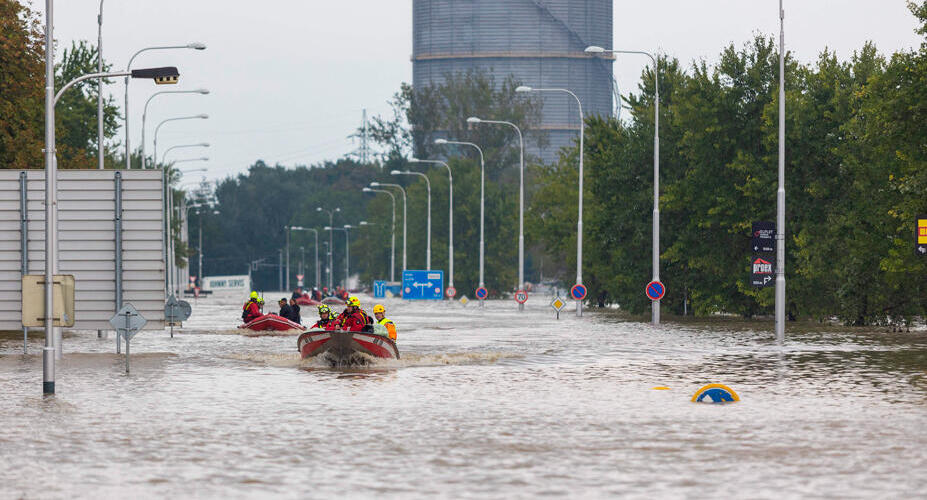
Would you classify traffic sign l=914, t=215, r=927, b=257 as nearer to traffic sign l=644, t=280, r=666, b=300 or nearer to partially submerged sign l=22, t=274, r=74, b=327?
partially submerged sign l=22, t=274, r=74, b=327

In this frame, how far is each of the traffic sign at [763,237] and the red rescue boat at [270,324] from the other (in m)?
13.9

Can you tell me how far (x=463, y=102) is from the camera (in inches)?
5743

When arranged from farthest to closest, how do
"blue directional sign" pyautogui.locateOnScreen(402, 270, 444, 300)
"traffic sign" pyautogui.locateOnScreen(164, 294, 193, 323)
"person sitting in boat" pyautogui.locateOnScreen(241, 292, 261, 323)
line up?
"blue directional sign" pyautogui.locateOnScreen(402, 270, 444, 300) < "person sitting in boat" pyautogui.locateOnScreen(241, 292, 261, 323) < "traffic sign" pyautogui.locateOnScreen(164, 294, 193, 323)

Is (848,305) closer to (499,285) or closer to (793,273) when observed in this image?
(793,273)

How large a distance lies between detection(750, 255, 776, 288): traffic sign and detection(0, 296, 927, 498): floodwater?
9728mm

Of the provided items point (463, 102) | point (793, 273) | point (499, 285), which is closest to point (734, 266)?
point (793, 273)

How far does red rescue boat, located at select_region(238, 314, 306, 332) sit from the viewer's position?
4662 cm

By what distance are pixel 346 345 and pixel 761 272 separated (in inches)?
728

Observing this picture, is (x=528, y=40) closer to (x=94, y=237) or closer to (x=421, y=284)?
(x=421, y=284)

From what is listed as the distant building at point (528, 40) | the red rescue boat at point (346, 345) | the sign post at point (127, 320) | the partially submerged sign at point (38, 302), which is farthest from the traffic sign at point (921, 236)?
the distant building at point (528, 40)

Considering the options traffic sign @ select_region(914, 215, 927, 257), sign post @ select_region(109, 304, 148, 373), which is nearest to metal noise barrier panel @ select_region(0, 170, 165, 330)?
sign post @ select_region(109, 304, 148, 373)

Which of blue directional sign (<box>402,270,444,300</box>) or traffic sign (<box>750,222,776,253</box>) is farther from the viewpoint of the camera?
blue directional sign (<box>402,270,444,300</box>)

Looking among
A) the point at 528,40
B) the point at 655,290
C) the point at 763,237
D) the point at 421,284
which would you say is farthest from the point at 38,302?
the point at 528,40

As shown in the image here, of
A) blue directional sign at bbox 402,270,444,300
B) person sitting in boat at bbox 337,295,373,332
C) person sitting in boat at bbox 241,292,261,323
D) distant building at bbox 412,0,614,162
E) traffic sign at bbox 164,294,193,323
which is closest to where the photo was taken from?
person sitting in boat at bbox 337,295,373,332
